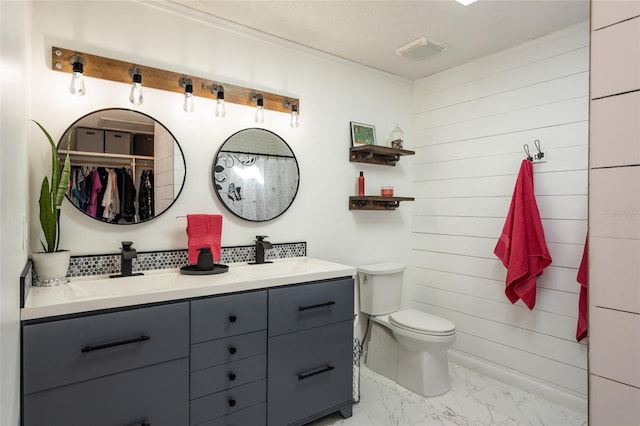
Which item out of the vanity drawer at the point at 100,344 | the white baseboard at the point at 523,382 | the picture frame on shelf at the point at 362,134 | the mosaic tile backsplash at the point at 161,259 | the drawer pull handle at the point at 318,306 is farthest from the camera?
the picture frame on shelf at the point at 362,134

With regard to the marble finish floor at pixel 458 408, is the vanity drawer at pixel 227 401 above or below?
above

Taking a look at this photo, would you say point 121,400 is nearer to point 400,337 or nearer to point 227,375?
point 227,375

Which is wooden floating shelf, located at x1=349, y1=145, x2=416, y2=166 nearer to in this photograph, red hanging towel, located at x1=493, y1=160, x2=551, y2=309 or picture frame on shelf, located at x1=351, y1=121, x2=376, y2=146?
picture frame on shelf, located at x1=351, y1=121, x2=376, y2=146

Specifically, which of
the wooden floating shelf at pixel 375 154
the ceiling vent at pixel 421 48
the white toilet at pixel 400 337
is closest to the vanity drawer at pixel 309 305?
the white toilet at pixel 400 337

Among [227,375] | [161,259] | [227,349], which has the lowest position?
[227,375]

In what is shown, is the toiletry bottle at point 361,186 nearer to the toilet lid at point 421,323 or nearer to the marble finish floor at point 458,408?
the toilet lid at point 421,323

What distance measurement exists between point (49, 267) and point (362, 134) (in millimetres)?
2320

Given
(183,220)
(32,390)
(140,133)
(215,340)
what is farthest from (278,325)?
(140,133)

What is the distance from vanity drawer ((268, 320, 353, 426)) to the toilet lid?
53cm

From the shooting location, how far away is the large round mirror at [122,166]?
73.0 inches

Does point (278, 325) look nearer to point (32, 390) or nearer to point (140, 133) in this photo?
point (32, 390)

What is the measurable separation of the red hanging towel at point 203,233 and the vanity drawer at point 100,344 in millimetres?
504

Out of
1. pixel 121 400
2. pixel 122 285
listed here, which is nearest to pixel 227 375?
pixel 121 400

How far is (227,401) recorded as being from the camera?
1736 millimetres
